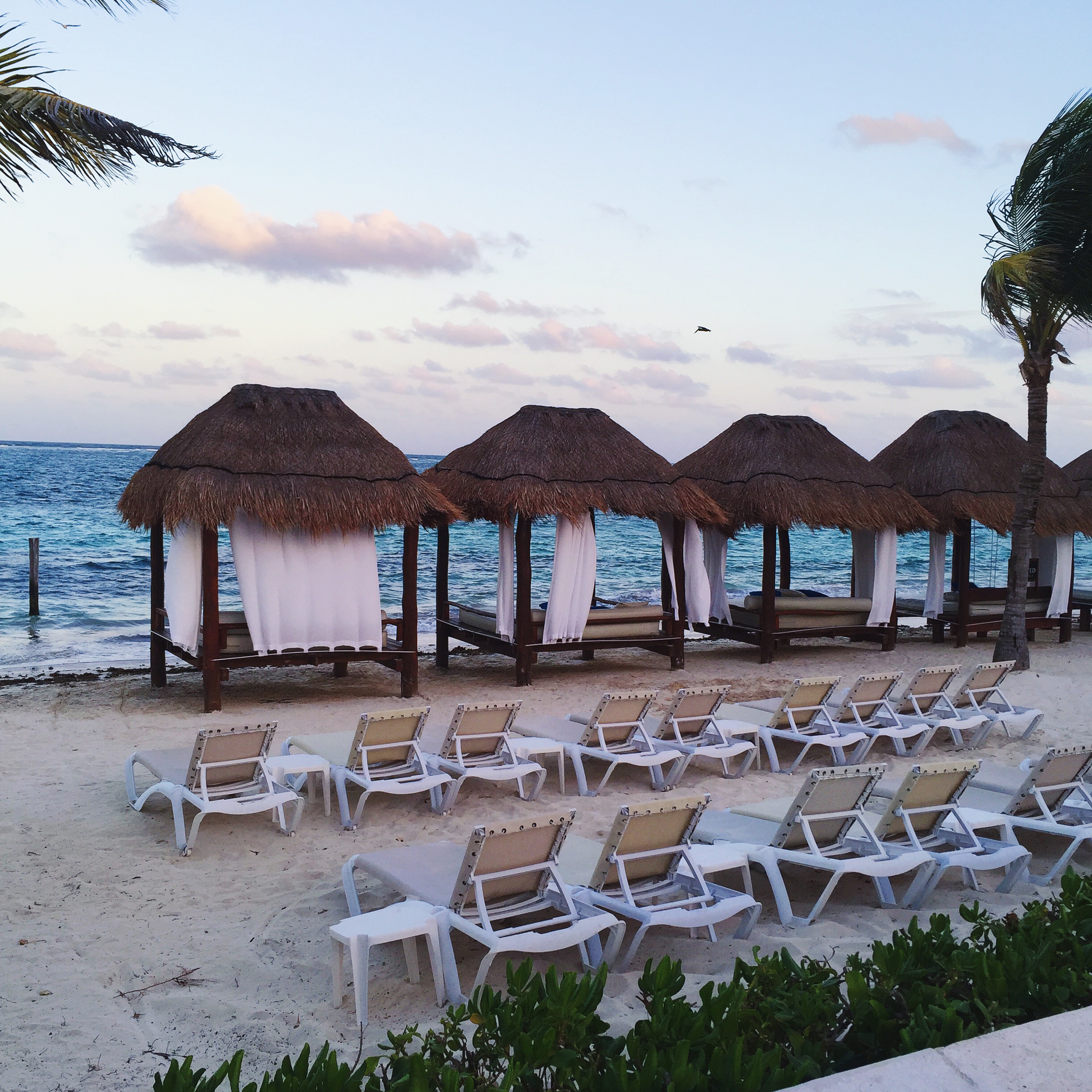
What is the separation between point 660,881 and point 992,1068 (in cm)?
223

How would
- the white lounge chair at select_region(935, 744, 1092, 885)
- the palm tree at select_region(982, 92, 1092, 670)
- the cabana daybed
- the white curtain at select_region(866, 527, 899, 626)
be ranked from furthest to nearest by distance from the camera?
the cabana daybed → the white curtain at select_region(866, 527, 899, 626) → the palm tree at select_region(982, 92, 1092, 670) → the white lounge chair at select_region(935, 744, 1092, 885)

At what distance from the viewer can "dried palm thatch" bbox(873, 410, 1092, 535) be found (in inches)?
554

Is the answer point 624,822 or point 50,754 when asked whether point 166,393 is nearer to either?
point 50,754

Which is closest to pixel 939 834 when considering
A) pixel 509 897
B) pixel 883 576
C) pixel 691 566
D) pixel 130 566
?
pixel 509 897

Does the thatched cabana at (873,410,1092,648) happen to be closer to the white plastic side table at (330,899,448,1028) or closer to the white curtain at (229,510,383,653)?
the white curtain at (229,510,383,653)

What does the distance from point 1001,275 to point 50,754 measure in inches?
409

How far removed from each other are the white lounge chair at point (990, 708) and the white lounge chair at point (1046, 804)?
2.06m

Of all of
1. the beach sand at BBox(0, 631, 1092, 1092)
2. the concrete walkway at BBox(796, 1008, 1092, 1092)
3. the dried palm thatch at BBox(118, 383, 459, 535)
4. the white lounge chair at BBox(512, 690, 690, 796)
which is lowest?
the beach sand at BBox(0, 631, 1092, 1092)

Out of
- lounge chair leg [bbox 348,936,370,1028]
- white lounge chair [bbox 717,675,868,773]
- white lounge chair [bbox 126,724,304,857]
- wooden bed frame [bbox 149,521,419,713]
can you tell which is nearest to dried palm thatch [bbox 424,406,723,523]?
wooden bed frame [bbox 149,521,419,713]

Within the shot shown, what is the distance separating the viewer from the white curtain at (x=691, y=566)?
1222cm

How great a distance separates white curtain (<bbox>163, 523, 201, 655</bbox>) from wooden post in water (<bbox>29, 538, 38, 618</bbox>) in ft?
37.7

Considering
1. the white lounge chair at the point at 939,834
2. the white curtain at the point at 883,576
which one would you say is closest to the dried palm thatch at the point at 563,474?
the white curtain at the point at 883,576

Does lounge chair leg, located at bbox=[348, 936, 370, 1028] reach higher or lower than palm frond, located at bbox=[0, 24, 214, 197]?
lower

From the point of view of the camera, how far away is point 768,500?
12.7m
